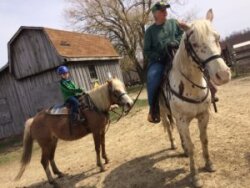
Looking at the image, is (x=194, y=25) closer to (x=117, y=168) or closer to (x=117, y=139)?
(x=117, y=168)

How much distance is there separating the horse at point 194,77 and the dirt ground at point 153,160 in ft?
1.41

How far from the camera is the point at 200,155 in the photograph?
253 inches

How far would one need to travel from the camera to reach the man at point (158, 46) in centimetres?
591

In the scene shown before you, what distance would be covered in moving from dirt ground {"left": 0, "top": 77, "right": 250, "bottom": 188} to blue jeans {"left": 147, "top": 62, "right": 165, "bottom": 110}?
129 centimetres

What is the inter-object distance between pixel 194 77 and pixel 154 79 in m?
0.99

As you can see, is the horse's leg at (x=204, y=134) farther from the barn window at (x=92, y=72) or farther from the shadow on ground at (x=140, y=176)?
the barn window at (x=92, y=72)

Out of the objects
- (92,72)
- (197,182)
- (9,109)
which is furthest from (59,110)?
(9,109)

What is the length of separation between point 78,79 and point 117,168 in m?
11.2

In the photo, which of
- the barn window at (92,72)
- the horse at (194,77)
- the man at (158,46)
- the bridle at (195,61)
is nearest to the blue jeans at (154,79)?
the man at (158,46)

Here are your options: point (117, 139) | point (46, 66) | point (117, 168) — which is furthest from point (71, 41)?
point (117, 168)

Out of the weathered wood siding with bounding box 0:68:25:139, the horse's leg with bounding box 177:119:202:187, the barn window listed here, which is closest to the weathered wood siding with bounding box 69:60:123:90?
the barn window

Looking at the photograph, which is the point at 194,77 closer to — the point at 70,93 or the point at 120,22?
the point at 70,93

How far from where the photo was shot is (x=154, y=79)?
5.92m

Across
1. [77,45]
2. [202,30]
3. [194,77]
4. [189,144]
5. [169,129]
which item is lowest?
[169,129]
